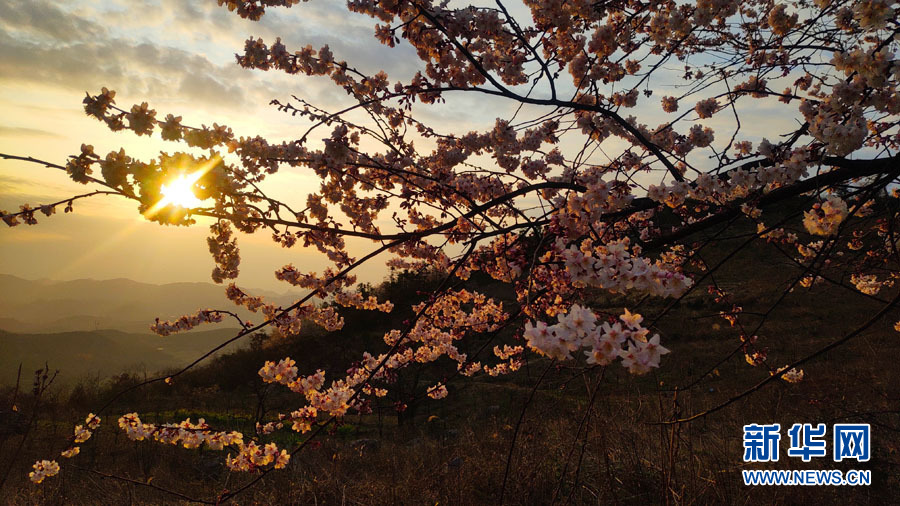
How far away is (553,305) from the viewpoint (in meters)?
3.81

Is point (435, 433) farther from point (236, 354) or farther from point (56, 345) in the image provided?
point (56, 345)

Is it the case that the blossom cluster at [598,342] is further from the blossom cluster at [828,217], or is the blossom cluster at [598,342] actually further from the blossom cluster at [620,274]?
the blossom cluster at [828,217]

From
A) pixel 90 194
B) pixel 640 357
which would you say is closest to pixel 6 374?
pixel 90 194

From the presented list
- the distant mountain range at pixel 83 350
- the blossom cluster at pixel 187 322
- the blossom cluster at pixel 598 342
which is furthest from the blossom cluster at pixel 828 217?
the distant mountain range at pixel 83 350

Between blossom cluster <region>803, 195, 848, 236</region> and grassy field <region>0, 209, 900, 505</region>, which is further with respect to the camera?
grassy field <region>0, 209, 900, 505</region>

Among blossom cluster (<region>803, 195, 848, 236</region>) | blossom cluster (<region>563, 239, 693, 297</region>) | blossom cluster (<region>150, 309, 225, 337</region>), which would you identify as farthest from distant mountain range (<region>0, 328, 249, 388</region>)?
blossom cluster (<region>803, 195, 848, 236</region>)

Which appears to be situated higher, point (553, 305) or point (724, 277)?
point (724, 277)

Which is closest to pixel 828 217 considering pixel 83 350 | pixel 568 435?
pixel 568 435

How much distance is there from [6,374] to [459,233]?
21.9m

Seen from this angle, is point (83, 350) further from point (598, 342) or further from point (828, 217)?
point (828, 217)

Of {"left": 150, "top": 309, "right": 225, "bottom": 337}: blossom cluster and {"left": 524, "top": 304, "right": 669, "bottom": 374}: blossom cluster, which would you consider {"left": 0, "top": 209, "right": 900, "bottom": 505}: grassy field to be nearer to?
{"left": 524, "top": 304, "right": 669, "bottom": 374}: blossom cluster

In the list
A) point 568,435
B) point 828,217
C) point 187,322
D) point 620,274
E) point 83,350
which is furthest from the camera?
point 83,350

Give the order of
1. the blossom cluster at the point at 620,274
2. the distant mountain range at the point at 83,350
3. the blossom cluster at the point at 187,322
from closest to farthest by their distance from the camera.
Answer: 1. the blossom cluster at the point at 620,274
2. the blossom cluster at the point at 187,322
3. the distant mountain range at the point at 83,350

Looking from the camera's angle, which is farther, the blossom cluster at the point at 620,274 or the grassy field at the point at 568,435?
the grassy field at the point at 568,435
